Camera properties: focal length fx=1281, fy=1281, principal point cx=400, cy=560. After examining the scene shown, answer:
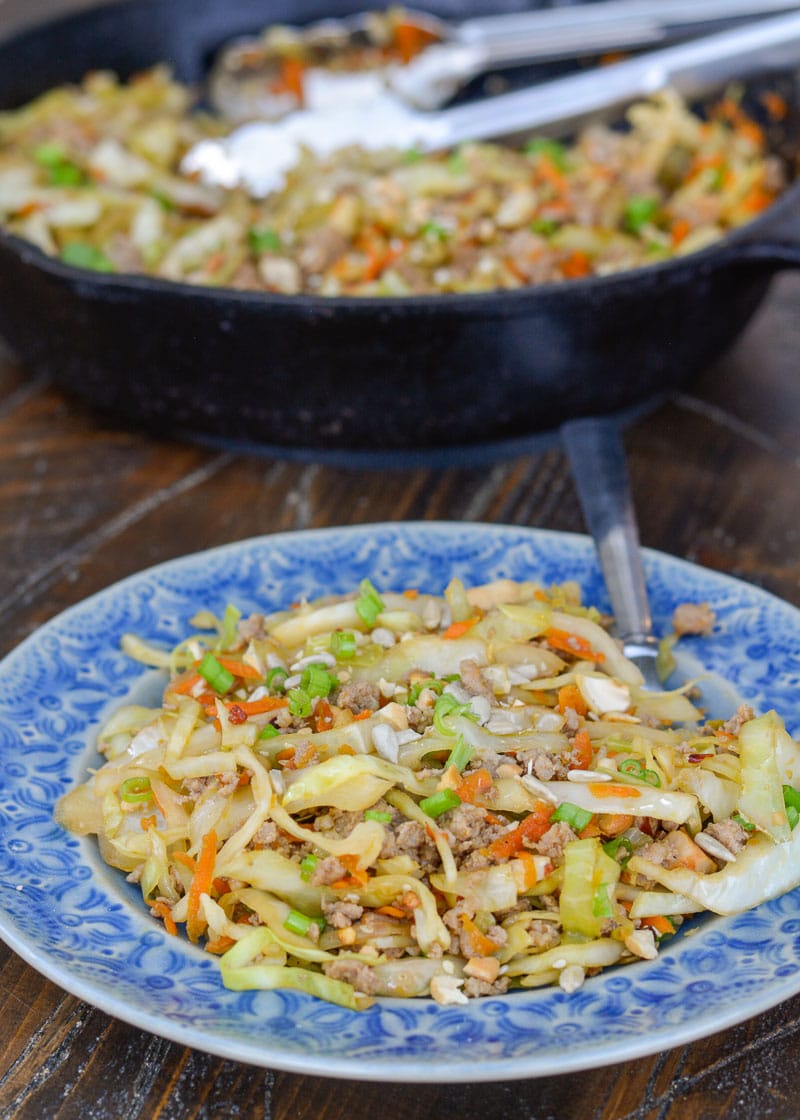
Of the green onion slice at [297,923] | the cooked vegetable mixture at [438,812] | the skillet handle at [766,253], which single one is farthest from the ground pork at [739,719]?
the skillet handle at [766,253]

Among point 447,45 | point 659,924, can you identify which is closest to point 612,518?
point 659,924

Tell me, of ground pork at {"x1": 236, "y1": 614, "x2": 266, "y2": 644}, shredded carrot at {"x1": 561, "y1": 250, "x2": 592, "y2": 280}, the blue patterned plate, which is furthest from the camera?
shredded carrot at {"x1": 561, "y1": 250, "x2": 592, "y2": 280}

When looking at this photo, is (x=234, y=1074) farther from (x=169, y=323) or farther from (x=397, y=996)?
(x=169, y=323)

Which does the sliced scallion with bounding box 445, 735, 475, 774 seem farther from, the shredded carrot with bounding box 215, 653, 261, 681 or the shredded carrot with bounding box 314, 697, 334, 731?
the shredded carrot with bounding box 215, 653, 261, 681

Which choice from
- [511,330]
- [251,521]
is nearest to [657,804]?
[511,330]

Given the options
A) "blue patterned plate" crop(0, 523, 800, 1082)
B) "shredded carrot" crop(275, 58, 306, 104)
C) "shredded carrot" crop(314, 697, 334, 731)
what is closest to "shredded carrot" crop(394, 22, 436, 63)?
"shredded carrot" crop(275, 58, 306, 104)

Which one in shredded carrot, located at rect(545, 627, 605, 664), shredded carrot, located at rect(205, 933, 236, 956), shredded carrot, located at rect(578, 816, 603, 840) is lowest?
shredded carrot, located at rect(545, 627, 605, 664)
